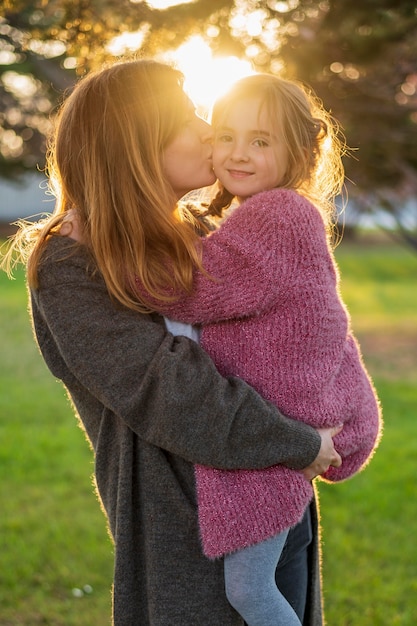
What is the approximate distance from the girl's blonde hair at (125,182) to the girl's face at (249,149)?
17cm

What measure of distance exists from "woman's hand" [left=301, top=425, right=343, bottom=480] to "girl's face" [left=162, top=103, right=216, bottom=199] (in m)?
0.70

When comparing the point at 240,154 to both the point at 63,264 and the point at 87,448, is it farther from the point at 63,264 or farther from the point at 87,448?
the point at 87,448

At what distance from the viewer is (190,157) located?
2.02 m

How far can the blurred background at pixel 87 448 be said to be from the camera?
2959mm

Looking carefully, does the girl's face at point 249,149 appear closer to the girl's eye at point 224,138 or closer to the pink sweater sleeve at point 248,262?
the girl's eye at point 224,138

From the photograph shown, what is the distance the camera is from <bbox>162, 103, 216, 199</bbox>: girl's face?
1.98 meters

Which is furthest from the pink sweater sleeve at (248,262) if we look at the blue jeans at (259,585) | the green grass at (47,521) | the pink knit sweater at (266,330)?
the green grass at (47,521)

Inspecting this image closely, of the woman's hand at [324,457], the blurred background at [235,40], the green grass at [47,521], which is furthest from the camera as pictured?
the green grass at [47,521]

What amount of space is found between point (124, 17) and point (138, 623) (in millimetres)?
2053

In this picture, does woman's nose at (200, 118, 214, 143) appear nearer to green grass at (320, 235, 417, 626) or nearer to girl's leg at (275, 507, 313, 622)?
girl's leg at (275, 507, 313, 622)

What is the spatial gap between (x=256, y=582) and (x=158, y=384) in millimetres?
523

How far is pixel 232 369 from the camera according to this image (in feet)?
6.24

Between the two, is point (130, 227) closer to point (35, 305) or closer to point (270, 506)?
point (35, 305)

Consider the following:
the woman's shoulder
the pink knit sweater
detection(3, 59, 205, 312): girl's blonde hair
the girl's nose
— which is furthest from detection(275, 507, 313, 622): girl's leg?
the girl's nose
